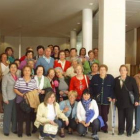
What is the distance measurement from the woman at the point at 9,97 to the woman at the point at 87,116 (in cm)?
140

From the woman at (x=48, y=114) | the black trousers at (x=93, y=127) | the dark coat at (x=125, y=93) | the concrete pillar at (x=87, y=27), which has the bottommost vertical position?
the black trousers at (x=93, y=127)

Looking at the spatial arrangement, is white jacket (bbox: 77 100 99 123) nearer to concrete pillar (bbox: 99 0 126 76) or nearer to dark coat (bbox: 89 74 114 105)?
dark coat (bbox: 89 74 114 105)

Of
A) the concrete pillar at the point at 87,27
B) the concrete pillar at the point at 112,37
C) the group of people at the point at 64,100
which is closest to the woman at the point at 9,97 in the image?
the group of people at the point at 64,100

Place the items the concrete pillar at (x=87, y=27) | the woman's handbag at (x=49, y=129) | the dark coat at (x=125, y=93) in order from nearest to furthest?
1. the woman's handbag at (x=49, y=129)
2. the dark coat at (x=125, y=93)
3. the concrete pillar at (x=87, y=27)

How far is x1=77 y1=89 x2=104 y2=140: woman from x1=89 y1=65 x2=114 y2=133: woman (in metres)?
0.30

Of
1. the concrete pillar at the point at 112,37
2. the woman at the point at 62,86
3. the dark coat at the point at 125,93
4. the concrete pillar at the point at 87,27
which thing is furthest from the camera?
the concrete pillar at the point at 87,27

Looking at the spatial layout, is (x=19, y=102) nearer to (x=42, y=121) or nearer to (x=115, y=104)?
(x=42, y=121)

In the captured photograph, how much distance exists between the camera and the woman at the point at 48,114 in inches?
173

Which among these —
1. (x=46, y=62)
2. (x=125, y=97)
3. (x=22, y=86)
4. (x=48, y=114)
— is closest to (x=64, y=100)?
→ (x=48, y=114)

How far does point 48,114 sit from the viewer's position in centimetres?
448

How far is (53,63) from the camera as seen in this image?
5652 mm

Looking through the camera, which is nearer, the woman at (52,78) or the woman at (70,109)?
the woman at (70,109)

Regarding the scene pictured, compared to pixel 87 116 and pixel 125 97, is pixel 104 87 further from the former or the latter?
pixel 87 116

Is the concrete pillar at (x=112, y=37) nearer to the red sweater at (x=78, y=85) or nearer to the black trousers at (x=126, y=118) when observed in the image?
the red sweater at (x=78, y=85)
